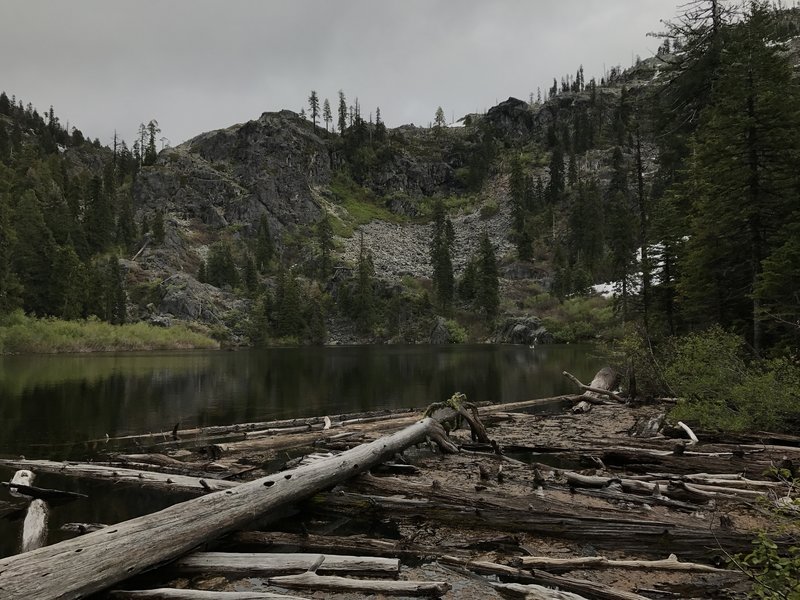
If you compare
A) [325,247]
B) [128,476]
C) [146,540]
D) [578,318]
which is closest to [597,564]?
[146,540]

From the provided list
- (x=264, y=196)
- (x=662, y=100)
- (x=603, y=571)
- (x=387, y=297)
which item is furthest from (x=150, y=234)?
(x=603, y=571)

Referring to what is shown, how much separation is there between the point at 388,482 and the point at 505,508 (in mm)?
2887

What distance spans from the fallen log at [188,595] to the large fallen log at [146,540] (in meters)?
0.25

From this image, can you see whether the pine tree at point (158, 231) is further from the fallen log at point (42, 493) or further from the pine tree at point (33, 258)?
the fallen log at point (42, 493)

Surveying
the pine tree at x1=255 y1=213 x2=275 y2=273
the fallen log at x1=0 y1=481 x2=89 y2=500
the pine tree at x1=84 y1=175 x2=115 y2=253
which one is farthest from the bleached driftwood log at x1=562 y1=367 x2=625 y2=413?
the pine tree at x1=84 y1=175 x2=115 y2=253

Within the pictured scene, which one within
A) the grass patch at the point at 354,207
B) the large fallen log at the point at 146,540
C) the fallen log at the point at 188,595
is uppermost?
the grass patch at the point at 354,207

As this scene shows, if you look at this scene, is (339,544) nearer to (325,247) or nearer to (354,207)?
(325,247)

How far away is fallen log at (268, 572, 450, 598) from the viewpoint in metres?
6.68

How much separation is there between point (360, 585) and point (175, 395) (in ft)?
89.3

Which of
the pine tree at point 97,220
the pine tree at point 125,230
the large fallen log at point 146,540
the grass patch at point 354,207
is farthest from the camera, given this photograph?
the grass patch at point 354,207

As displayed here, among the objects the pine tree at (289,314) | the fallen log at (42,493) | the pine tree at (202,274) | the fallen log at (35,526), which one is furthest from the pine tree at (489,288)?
the fallen log at (35,526)

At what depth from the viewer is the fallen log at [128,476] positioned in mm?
11445

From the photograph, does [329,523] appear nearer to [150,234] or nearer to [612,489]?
[612,489]

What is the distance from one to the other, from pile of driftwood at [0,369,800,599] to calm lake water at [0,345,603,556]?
146 cm
